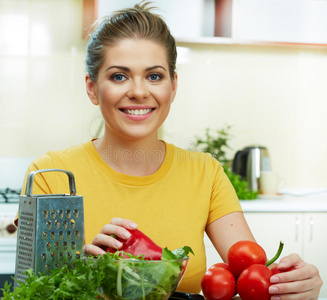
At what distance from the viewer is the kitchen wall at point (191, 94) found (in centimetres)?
288

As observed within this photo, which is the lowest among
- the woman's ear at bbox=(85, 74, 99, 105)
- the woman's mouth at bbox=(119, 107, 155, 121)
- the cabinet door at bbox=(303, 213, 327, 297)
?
the cabinet door at bbox=(303, 213, 327, 297)

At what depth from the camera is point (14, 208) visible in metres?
2.32

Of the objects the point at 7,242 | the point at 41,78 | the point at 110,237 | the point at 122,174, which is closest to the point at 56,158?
the point at 122,174

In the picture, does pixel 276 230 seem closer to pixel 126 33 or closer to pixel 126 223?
pixel 126 33

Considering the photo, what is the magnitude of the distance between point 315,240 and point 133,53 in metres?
1.66

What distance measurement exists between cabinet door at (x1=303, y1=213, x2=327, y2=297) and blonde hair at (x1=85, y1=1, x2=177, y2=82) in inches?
56.9

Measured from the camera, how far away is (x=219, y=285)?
948mm

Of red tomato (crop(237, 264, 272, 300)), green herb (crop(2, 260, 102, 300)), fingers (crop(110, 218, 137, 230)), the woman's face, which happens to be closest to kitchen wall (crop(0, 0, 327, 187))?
the woman's face

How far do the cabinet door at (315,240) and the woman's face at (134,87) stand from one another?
4.83 feet

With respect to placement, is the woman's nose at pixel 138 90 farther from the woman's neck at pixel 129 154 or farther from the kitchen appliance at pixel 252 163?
the kitchen appliance at pixel 252 163

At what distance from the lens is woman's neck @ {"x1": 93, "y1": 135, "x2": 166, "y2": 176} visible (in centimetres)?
143

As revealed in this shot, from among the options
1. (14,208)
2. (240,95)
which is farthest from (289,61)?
(14,208)

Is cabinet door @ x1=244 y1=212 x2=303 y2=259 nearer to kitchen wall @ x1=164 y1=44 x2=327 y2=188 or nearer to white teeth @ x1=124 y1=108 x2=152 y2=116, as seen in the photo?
kitchen wall @ x1=164 y1=44 x2=327 y2=188

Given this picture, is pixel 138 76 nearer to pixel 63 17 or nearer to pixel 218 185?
pixel 218 185
